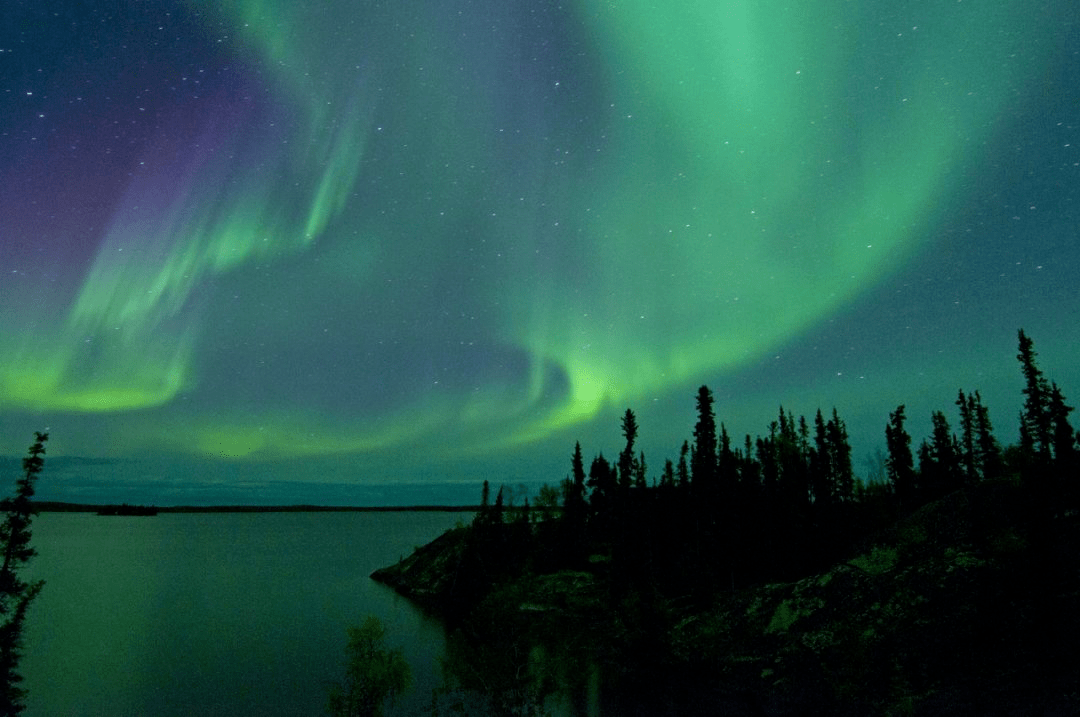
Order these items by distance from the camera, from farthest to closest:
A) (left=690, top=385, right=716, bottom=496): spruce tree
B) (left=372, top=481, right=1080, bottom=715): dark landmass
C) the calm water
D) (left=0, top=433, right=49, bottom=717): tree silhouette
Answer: (left=690, top=385, right=716, bottom=496): spruce tree < the calm water < (left=372, top=481, right=1080, bottom=715): dark landmass < (left=0, top=433, right=49, bottom=717): tree silhouette

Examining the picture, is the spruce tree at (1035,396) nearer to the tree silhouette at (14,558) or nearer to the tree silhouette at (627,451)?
the tree silhouette at (627,451)

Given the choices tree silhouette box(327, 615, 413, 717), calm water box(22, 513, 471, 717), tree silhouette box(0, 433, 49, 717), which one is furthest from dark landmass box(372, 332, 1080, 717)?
tree silhouette box(0, 433, 49, 717)

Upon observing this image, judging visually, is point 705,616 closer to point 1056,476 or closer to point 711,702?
point 711,702

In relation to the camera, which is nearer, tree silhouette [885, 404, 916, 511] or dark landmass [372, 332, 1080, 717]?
dark landmass [372, 332, 1080, 717]

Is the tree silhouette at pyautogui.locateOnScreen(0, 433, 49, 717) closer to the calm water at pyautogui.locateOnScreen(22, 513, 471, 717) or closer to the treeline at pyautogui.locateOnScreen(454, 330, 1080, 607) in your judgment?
the calm water at pyautogui.locateOnScreen(22, 513, 471, 717)

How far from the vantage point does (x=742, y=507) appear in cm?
8019

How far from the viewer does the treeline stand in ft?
240

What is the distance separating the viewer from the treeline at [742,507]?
240 feet

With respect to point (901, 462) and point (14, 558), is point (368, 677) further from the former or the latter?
point (901, 462)

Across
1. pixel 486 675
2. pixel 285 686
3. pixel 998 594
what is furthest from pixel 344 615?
pixel 998 594

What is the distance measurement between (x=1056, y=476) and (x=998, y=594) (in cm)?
1307

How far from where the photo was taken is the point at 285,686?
201 ft

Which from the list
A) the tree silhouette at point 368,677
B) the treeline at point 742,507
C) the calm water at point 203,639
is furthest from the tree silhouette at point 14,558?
the treeline at point 742,507

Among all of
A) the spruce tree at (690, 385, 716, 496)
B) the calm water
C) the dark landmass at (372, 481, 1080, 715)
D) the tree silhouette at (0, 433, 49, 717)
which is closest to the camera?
the tree silhouette at (0, 433, 49, 717)
